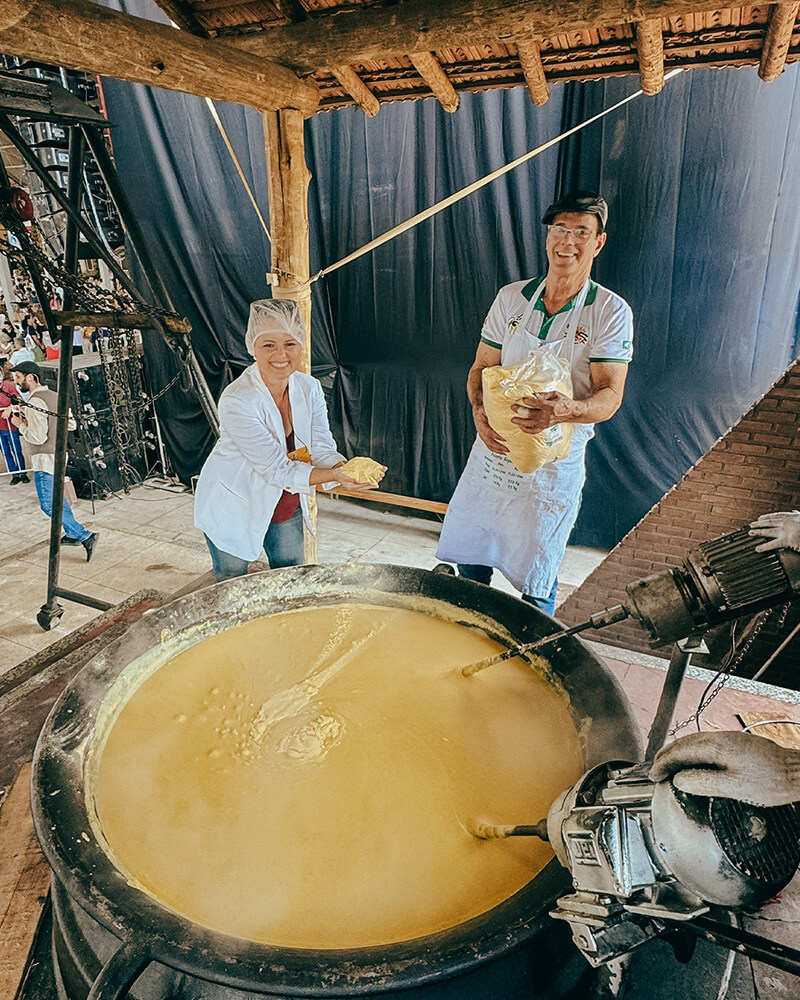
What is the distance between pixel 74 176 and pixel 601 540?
14.4 feet

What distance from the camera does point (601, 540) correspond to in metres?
5.08

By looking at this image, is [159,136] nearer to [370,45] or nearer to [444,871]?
[370,45]

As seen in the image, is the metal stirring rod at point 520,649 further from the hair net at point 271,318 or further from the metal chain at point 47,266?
the metal chain at point 47,266

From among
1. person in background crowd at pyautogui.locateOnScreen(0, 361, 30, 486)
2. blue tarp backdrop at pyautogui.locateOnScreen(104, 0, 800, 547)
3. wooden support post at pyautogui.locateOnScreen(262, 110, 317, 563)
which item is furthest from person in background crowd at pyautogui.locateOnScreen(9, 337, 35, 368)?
wooden support post at pyautogui.locateOnScreen(262, 110, 317, 563)

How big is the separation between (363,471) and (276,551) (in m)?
0.91

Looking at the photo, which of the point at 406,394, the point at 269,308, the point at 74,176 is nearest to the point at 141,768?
the point at 269,308

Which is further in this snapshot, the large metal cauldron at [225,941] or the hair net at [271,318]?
the hair net at [271,318]

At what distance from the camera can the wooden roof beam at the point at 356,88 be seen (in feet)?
8.60

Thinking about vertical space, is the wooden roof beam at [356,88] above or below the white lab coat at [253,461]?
above

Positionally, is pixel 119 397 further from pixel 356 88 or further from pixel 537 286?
pixel 537 286

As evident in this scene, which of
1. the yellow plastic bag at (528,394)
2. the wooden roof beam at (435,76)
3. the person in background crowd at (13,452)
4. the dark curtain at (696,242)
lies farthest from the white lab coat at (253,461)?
the person in background crowd at (13,452)

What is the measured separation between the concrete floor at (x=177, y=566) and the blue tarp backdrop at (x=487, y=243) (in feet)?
2.02

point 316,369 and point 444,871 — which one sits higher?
point 316,369

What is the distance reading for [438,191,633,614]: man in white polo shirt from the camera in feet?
7.98
